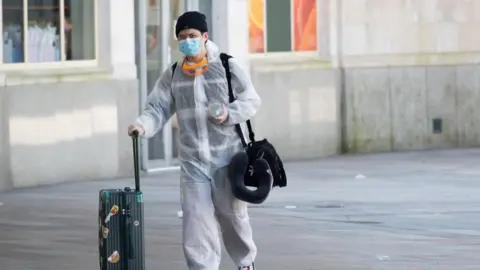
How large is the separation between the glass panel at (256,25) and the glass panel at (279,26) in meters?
0.11

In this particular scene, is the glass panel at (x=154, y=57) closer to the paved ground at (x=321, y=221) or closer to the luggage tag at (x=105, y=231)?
the paved ground at (x=321, y=221)

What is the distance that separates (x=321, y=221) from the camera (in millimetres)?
12805

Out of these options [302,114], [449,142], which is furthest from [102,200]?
[449,142]

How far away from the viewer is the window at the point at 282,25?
18.2 m

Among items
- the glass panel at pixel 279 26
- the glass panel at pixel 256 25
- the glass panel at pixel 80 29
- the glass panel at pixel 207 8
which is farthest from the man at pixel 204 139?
the glass panel at pixel 279 26

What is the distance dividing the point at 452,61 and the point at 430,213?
6617 millimetres

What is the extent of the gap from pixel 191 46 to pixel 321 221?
4636 mm

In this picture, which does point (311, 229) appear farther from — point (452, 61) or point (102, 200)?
point (452, 61)

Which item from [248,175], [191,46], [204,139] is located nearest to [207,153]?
[204,139]

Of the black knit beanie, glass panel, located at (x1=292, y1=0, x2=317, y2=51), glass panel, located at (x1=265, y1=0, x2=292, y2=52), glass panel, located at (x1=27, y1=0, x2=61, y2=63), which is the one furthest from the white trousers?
glass panel, located at (x1=292, y1=0, x2=317, y2=51)

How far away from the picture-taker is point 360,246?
1131cm

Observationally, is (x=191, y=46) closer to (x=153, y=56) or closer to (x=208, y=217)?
(x=208, y=217)

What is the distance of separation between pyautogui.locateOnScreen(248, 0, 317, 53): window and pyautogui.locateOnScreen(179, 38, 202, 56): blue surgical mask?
9.61 meters

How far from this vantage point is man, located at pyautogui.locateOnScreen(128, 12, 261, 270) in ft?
28.0
